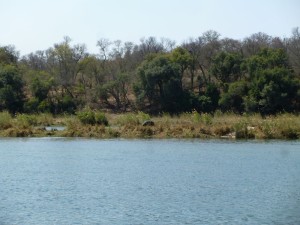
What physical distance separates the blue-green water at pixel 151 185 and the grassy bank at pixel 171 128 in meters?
5.54

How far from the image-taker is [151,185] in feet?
76.3

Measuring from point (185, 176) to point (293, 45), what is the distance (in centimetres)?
7964

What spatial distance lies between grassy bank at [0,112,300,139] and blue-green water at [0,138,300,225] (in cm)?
554

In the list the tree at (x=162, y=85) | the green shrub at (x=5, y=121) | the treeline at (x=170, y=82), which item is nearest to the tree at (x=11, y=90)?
the treeline at (x=170, y=82)

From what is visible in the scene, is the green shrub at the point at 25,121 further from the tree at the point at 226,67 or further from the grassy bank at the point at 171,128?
the tree at the point at 226,67

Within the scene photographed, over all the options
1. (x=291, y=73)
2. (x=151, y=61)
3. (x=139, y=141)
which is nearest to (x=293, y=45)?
(x=291, y=73)

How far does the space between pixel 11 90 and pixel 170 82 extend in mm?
23917

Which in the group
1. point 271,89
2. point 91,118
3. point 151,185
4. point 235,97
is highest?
point 271,89

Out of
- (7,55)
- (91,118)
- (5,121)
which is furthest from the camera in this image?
(7,55)

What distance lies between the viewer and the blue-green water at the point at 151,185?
17766 mm

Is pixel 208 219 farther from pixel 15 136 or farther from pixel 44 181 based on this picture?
pixel 15 136

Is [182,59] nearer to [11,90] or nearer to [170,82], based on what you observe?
[170,82]

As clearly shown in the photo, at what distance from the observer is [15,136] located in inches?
1929

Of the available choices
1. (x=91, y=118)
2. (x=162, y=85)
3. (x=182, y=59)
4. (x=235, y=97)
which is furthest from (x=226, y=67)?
(x=91, y=118)
